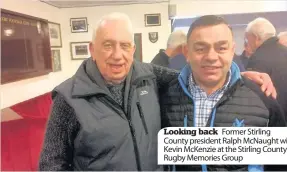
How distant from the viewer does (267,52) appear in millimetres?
566

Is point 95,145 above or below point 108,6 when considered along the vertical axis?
below

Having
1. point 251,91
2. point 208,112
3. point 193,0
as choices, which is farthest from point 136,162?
point 193,0

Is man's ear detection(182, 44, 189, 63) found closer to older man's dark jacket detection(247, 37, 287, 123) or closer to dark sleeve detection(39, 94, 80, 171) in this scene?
older man's dark jacket detection(247, 37, 287, 123)

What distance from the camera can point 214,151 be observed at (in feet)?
1.77

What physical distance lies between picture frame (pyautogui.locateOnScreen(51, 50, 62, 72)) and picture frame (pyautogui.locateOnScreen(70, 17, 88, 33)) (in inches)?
3.1

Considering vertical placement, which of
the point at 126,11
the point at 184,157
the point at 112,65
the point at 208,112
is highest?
the point at 126,11

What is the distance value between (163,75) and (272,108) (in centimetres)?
27

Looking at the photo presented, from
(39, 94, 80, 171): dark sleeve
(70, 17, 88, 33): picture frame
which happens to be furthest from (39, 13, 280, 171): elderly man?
(70, 17, 88, 33): picture frame

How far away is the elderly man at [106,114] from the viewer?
487 millimetres

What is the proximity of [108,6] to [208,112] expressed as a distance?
14.3 inches

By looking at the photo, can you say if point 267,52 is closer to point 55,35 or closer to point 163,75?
point 163,75

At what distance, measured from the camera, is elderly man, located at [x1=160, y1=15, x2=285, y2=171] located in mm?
495

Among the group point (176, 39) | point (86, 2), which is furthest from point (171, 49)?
point (86, 2)

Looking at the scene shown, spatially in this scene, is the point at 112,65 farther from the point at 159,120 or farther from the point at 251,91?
the point at 251,91
